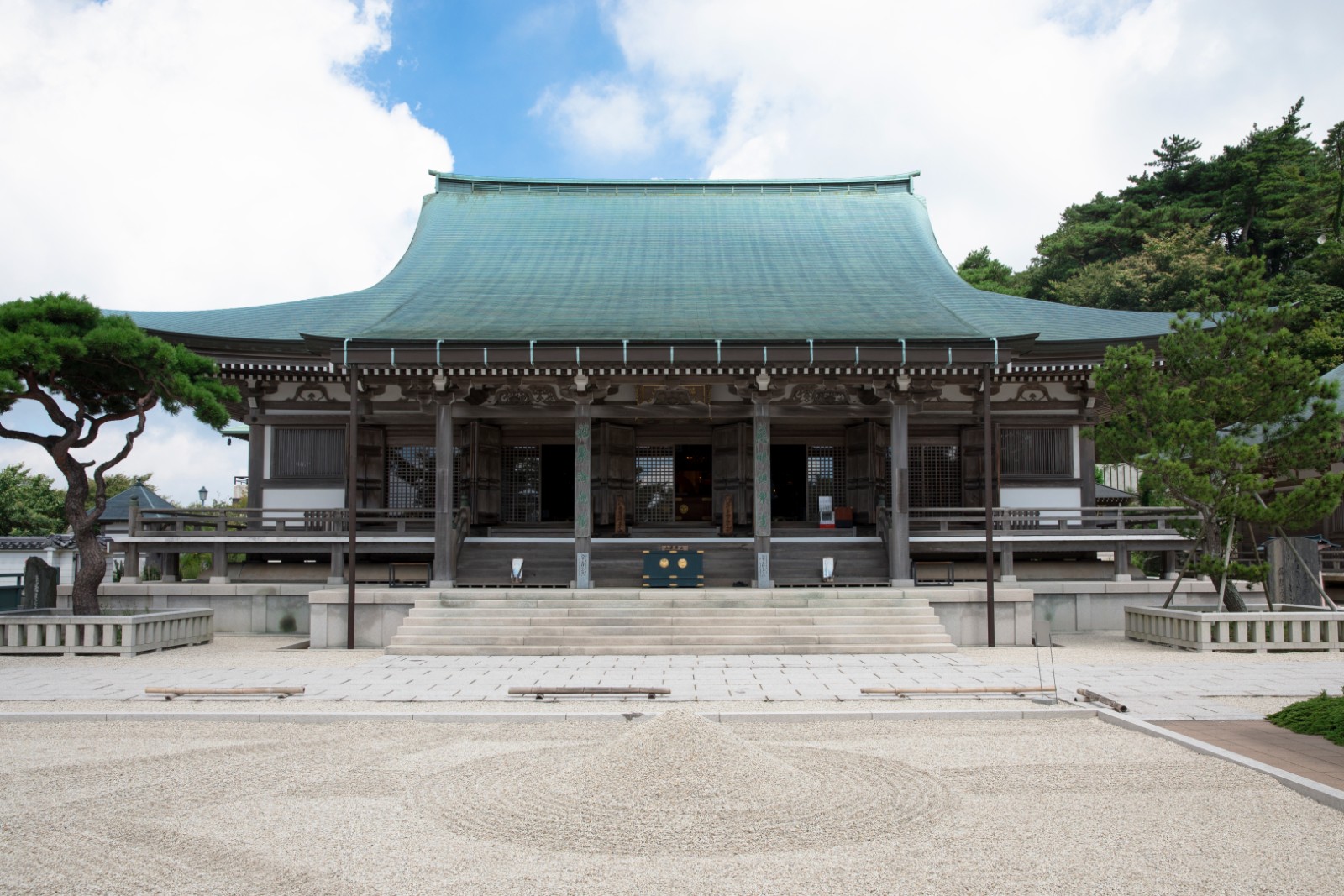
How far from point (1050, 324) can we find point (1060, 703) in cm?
1189

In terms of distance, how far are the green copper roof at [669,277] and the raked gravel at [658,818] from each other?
1011 centimetres

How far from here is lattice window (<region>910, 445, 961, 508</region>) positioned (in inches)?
796

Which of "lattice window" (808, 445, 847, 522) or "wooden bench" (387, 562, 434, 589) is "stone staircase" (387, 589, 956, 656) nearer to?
"wooden bench" (387, 562, 434, 589)

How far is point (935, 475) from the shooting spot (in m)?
20.2

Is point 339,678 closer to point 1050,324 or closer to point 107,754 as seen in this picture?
point 107,754

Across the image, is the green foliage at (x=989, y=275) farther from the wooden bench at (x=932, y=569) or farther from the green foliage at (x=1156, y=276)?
the wooden bench at (x=932, y=569)

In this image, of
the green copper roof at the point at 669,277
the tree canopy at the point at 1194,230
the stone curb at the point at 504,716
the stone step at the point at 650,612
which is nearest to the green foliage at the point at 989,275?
the tree canopy at the point at 1194,230

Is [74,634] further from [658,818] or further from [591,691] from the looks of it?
[658,818]

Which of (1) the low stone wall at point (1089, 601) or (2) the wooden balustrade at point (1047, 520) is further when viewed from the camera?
(2) the wooden balustrade at point (1047, 520)

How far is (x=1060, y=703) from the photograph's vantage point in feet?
31.6

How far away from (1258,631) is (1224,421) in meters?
3.59

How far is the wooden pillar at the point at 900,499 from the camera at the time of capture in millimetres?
17266

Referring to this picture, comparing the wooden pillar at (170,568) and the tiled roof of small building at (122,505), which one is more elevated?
the tiled roof of small building at (122,505)

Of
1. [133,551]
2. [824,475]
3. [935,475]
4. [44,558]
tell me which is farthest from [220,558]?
[44,558]
